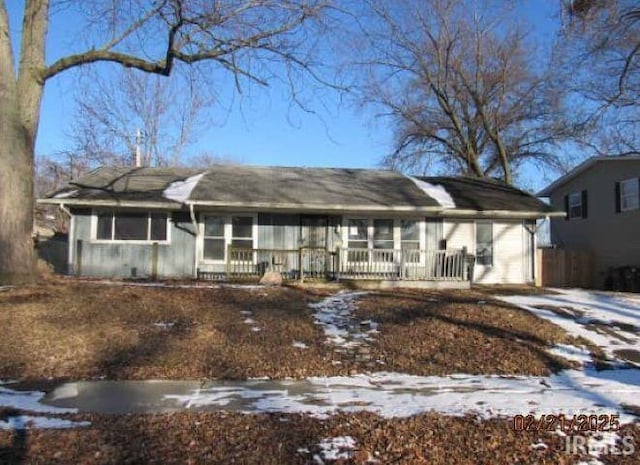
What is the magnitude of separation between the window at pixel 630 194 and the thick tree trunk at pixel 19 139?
18434 millimetres

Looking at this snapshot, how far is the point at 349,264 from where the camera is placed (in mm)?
16812

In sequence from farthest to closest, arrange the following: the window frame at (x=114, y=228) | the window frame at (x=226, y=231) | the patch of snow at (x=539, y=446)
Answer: the window frame at (x=226, y=231)
the window frame at (x=114, y=228)
the patch of snow at (x=539, y=446)

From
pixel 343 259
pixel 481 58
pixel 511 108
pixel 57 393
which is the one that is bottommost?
pixel 57 393

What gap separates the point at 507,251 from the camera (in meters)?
18.7

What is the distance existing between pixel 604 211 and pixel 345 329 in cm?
1533

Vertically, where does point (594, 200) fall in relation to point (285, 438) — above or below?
above

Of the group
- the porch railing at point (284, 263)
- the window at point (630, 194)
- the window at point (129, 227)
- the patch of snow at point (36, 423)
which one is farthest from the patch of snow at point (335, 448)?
the window at point (630, 194)

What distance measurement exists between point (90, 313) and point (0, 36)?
6.08 m

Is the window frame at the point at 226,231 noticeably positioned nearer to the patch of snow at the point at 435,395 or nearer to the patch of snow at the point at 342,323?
the patch of snow at the point at 342,323

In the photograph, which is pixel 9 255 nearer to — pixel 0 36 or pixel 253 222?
pixel 0 36

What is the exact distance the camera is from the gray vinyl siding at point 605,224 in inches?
756

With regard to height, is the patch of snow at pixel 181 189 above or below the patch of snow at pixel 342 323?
above

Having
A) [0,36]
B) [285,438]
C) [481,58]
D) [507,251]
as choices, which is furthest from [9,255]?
[481,58]

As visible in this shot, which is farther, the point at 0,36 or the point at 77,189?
the point at 77,189
